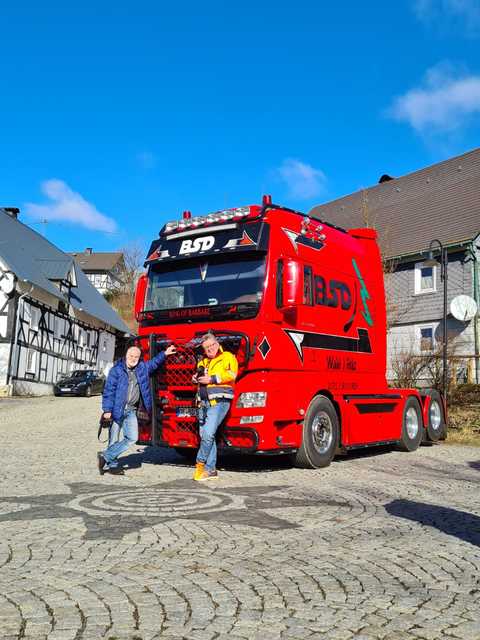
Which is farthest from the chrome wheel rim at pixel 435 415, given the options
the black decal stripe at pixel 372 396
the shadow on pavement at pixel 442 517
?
the shadow on pavement at pixel 442 517

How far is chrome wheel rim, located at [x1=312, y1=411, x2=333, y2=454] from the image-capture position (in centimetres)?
937

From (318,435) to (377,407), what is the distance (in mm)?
2172

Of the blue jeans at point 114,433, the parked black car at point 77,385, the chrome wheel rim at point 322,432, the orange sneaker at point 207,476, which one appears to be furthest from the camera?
the parked black car at point 77,385

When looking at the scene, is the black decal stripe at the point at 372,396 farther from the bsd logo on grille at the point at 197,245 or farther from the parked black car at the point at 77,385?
the parked black car at the point at 77,385

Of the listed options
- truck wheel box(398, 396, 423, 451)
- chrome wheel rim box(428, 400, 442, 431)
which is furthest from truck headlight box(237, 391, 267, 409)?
chrome wheel rim box(428, 400, 442, 431)

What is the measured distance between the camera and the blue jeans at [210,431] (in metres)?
8.15

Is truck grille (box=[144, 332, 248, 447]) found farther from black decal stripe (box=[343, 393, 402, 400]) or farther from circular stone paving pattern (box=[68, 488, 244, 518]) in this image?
black decal stripe (box=[343, 393, 402, 400])

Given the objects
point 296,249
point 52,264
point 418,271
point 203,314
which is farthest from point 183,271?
point 52,264

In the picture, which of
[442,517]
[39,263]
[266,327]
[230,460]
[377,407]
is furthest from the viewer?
[39,263]

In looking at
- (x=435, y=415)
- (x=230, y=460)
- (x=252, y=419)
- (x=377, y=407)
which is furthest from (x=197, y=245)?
(x=435, y=415)

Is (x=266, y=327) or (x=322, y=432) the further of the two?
(x=322, y=432)

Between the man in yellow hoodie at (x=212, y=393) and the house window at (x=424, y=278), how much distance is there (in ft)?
71.7

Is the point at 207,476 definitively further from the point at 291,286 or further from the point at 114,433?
the point at 291,286

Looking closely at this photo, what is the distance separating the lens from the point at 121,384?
8.77m
